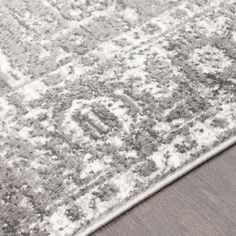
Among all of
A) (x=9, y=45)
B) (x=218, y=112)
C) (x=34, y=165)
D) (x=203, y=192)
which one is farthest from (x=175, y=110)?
(x=9, y=45)

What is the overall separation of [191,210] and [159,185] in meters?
0.08

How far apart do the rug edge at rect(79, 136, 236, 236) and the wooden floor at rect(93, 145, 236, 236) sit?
10 millimetres

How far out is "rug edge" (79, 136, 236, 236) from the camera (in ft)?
2.79

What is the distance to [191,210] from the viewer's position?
0.88 metres

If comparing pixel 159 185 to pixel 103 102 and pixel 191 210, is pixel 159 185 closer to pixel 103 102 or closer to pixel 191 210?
pixel 191 210

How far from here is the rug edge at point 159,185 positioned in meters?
0.85

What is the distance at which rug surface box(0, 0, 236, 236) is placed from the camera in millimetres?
889

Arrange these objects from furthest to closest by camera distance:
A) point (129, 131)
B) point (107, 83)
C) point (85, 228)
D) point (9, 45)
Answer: point (9, 45), point (107, 83), point (129, 131), point (85, 228)

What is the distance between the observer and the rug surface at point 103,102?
0.89 metres

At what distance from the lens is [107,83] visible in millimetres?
1096

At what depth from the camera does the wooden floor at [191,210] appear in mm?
852

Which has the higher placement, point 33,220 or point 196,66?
point 196,66

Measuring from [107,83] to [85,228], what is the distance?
39 cm

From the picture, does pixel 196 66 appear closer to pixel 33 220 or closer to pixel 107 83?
pixel 107 83
